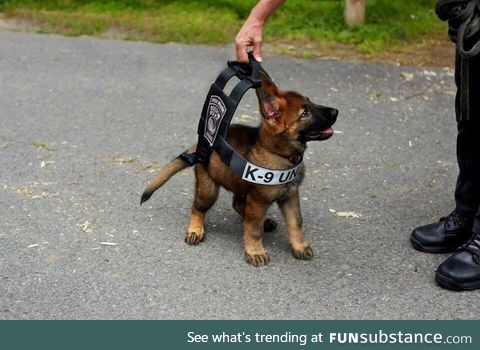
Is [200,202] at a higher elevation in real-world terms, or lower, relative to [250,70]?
lower

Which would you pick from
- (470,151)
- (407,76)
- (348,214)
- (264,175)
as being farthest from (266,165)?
(407,76)

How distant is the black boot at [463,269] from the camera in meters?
3.90

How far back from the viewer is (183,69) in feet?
24.5

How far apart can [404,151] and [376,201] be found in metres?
0.97

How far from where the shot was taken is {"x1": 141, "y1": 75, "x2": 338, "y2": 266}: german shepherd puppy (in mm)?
3949

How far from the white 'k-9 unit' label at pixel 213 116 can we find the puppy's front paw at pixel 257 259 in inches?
24.6

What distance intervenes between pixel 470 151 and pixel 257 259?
124 centimetres

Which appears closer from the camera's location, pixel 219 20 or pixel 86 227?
pixel 86 227

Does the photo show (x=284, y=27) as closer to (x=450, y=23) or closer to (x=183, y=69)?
(x=183, y=69)

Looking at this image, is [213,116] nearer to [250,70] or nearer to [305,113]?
[250,70]

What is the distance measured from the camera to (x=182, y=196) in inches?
197
